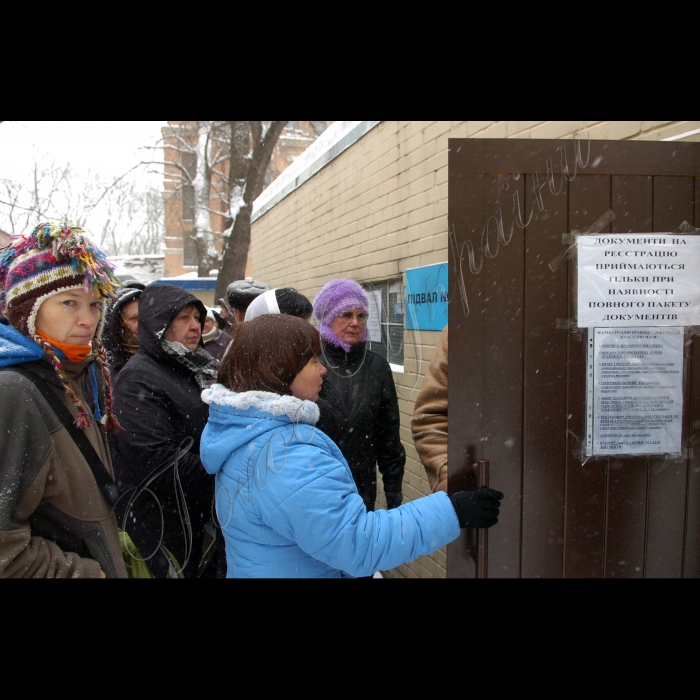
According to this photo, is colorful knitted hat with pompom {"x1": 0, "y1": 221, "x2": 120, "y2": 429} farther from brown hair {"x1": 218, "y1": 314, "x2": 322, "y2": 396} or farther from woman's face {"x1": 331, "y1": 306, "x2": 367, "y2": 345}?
woman's face {"x1": 331, "y1": 306, "x2": 367, "y2": 345}

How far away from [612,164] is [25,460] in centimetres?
212

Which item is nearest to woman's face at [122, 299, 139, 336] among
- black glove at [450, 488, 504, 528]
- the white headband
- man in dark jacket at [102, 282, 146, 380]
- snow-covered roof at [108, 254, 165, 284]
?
man in dark jacket at [102, 282, 146, 380]

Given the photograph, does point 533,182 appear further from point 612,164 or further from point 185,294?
point 185,294

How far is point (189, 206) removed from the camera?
18.7 m

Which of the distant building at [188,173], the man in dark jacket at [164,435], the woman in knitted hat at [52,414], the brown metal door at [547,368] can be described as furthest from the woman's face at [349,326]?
the distant building at [188,173]

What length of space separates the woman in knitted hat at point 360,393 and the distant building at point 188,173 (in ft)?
17.7

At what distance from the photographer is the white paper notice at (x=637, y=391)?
1810mm

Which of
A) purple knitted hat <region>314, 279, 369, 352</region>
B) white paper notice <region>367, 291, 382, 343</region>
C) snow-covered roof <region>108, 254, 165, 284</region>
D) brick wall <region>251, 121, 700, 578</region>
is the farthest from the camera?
snow-covered roof <region>108, 254, 165, 284</region>

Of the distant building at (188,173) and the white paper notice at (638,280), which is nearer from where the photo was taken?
the white paper notice at (638,280)

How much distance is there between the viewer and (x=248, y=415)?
4.94 feet

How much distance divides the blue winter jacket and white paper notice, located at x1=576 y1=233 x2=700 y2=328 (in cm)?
89

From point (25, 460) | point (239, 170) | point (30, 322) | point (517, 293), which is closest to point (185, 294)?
point (30, 322)

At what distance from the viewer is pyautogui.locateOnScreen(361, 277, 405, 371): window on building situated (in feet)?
12.8

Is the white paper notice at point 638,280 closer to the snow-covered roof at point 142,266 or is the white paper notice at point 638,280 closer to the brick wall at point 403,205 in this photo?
the brick wall at point 403,205
